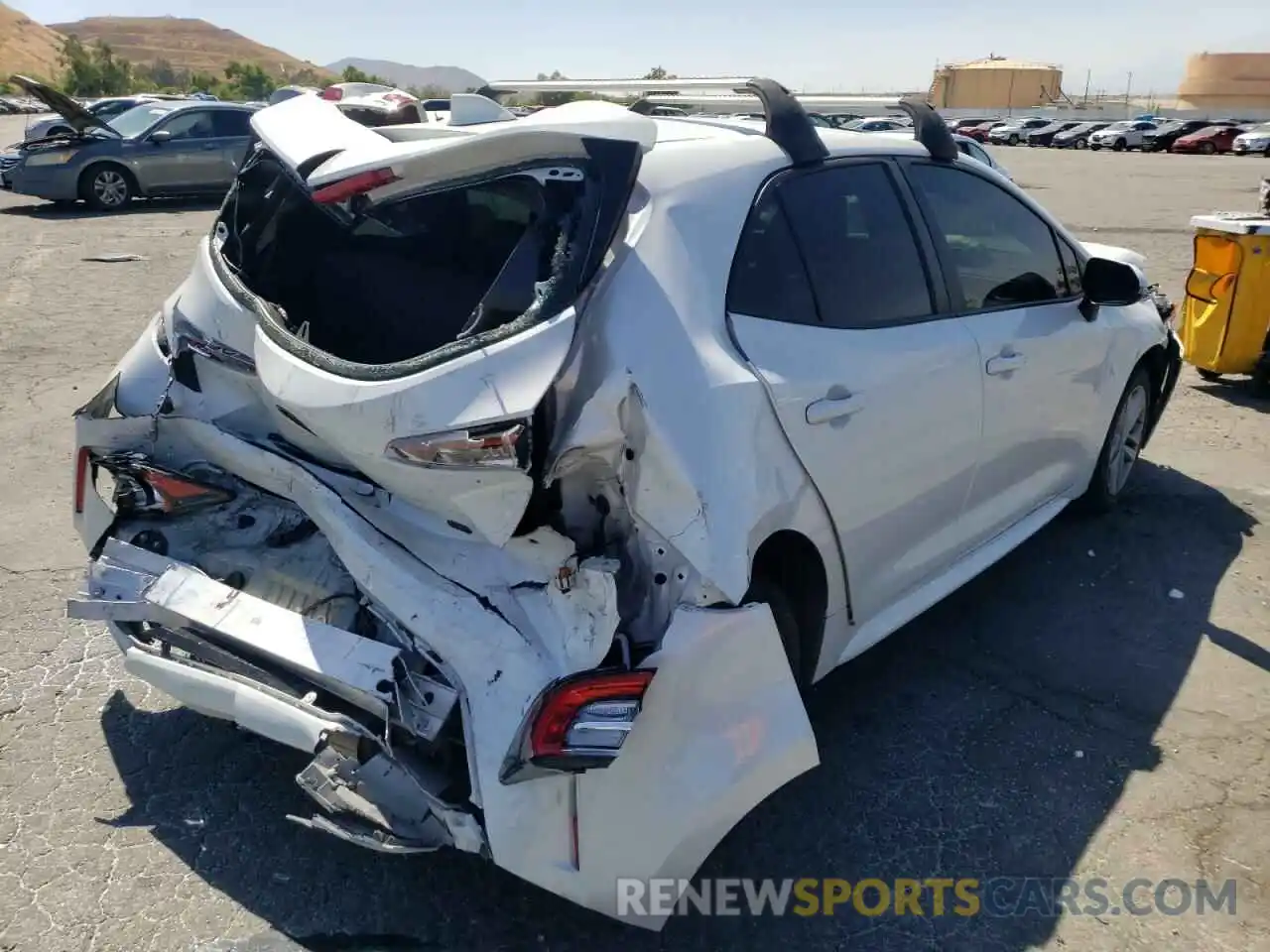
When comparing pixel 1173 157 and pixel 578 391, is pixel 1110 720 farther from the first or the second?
pixel 1173 157

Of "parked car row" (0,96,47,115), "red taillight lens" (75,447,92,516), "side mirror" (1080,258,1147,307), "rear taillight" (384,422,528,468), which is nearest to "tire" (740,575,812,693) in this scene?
"rear taillight" (384,422,528,468)

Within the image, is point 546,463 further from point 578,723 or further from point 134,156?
point 134,156

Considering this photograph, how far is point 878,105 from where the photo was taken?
3.66m

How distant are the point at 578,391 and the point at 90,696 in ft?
7.57

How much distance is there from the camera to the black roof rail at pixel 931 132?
3.62 meters

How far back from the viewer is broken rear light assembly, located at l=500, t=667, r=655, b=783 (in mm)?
2133

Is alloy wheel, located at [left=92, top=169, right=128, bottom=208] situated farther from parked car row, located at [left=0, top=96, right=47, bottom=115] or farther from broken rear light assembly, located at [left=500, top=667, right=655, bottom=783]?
parked car row, located at [left=0, top=96, right=47, bottom=115]

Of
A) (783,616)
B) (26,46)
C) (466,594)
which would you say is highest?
(26,46)

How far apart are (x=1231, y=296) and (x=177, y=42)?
643ft

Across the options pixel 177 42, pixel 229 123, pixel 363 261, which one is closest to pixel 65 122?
pixel 229 123

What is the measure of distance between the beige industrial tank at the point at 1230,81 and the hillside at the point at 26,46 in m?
114

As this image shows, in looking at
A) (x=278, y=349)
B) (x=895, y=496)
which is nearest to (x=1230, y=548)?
(x=895, y=496)

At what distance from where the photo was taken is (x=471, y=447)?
223cm

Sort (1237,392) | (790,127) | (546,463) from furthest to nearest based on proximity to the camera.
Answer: (1237,392) < (790,127) < (546,463)
